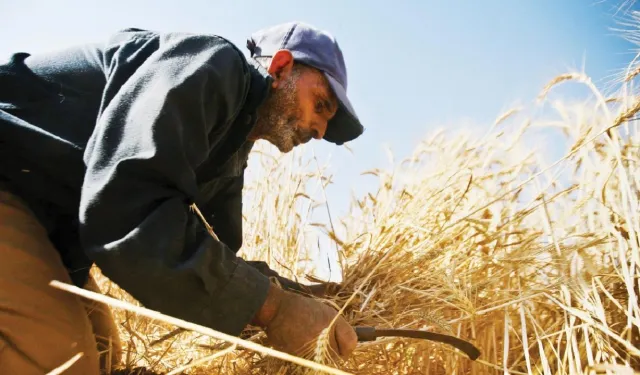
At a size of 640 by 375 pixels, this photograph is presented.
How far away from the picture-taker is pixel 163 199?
1069mm

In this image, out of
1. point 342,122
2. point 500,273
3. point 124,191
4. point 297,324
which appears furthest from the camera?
point 342,122

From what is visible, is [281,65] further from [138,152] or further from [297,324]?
[297,324]

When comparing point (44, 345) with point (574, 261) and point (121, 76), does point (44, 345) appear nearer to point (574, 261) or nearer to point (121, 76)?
point (121, 76)

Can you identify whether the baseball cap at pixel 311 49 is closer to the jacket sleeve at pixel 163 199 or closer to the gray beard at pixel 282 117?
the gray beard at pixel 282 117

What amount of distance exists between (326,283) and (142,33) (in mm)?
877

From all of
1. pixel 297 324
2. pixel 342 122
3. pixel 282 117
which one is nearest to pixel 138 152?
pixel 297 324

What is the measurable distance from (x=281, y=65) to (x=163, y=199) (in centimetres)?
72

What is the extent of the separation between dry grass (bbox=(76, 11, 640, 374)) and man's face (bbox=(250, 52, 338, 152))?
37 cm

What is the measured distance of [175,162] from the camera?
3.45 ft

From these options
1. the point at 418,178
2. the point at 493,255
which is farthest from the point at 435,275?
the point at 418,178

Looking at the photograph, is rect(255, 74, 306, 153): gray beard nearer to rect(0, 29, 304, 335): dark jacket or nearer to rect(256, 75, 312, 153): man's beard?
rect(256, 75, 312, 153): man's beard

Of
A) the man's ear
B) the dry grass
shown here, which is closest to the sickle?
the dry grass

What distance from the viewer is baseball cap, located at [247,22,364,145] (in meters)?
1.67

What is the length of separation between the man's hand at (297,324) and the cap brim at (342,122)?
736 millimetres
